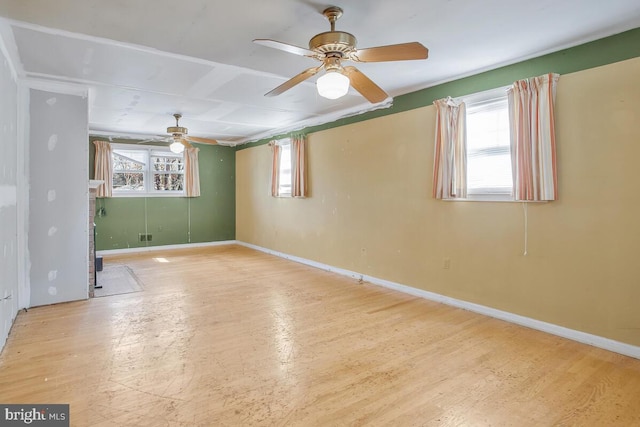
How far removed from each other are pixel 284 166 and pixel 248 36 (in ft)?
13.7

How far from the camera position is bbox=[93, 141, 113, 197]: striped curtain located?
277 inches

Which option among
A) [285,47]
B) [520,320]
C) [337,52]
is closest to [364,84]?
[337,52]

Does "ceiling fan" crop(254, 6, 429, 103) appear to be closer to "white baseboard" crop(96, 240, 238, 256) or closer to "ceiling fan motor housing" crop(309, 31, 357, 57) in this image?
"ceiling fan motor housing" crop(309, 31, 357, 57)

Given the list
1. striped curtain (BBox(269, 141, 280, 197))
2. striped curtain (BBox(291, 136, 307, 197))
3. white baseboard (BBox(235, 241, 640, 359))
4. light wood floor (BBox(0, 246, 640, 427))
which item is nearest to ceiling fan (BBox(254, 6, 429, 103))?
light wood floor (BBox(0, 246, 640, 427))

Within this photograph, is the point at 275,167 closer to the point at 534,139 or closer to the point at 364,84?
the point at 364,84

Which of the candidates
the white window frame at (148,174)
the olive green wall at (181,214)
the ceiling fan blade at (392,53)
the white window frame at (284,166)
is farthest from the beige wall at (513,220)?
the white window frame at (148,174)

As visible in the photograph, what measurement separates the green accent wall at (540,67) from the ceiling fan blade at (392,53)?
1.61 m

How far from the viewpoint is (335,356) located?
2.79m

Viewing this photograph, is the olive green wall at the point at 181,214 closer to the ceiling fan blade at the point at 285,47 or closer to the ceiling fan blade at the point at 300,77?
the ceiling fan blade at the point at 300,77

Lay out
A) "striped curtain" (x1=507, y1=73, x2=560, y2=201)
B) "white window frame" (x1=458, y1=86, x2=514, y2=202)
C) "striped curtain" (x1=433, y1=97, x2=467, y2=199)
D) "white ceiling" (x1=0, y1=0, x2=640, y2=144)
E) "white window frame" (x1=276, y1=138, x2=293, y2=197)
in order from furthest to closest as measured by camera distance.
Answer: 1. "white window frame" (x1=276, y1=138, x2=293, y2=197)
2. "striped curtain" (x1=433, y1=97, x2=467, y2=199)
3. "white window frame" (x1=458, y1=86, x2=514, y2=202)
4. "striped curtain" (x1=507, y1=73, x2=560, y2=201)
5. "white ceiling" (x1=0, y1=0, x2=640, y2=144)

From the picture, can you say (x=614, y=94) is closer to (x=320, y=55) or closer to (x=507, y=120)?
(x=507, y=120)

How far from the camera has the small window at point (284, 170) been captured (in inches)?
273

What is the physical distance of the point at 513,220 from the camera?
349 cm

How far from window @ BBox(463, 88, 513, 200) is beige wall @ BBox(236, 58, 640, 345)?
6.9 inches
